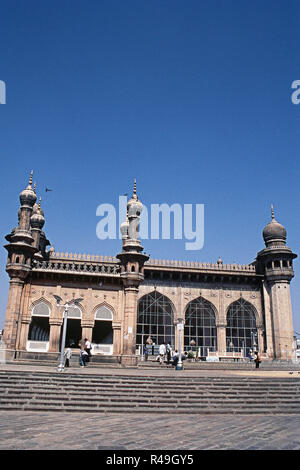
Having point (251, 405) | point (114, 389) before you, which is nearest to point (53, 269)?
point (114, 389)

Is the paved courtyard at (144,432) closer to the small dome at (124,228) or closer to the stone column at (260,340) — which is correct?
the small dome at (124,228)

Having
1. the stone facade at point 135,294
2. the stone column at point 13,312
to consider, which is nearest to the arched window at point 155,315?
the stone facade at point 135,294

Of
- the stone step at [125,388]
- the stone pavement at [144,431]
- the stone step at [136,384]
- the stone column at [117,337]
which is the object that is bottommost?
the stone pavement at [144,431]

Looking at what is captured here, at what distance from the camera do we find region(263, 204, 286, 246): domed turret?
33500 mm

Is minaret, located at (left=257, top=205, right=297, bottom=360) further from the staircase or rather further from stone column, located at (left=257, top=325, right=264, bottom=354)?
the staircase

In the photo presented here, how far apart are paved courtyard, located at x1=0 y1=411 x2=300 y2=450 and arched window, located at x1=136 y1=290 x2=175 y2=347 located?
21726 mm

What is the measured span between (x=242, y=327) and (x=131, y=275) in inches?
596

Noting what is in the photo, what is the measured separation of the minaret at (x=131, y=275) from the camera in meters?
22.0

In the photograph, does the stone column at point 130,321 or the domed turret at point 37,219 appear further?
the domed turret at point 37,219

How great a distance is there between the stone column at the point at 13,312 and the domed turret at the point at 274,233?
21345 millimetres

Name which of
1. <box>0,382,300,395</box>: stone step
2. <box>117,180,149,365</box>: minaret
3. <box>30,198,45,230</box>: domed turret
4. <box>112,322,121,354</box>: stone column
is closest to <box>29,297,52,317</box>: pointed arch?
<box>112,322,121,354</box>: stone column

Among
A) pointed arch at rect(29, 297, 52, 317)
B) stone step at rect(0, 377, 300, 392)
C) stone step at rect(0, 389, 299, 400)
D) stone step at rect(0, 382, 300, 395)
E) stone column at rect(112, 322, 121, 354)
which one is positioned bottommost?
stone step at rect(0, 389, 299, 400)

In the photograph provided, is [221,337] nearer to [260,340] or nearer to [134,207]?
[260,340]
